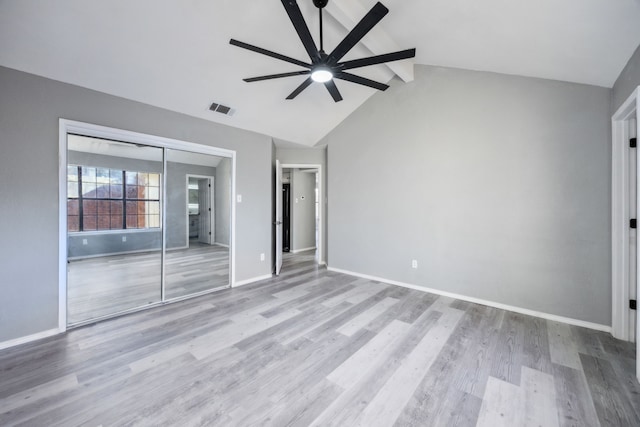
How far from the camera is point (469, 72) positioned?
11.4 ft

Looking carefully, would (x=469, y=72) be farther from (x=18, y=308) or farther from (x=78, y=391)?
(x=18, y=308)

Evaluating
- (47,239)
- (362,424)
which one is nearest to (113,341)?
(47,239)

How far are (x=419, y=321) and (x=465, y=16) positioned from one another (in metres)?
3.22

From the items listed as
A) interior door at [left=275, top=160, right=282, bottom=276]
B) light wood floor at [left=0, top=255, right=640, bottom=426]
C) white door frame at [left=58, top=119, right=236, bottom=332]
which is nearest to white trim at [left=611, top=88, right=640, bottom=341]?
light wood floor at [left=0, top=255, right=640, bottom=426]

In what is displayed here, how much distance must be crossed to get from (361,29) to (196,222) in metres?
3.87

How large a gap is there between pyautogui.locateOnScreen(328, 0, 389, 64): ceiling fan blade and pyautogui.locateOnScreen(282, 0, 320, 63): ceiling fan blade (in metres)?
0.14

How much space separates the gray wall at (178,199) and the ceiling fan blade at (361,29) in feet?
9.18

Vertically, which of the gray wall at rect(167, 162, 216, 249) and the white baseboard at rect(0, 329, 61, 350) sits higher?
the gray wall at rect(167, 162, 216, 249)

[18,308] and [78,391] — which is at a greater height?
[18,308]

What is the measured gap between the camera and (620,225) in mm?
2553

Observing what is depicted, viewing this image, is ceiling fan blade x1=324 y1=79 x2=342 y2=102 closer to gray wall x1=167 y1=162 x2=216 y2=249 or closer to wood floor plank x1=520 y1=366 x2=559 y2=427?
gray wall x1=167 y1=162 x2=216 y2=249

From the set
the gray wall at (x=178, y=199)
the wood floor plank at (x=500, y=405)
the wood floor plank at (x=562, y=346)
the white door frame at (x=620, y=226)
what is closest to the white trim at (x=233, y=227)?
the gray wall at (x=178, y=199)

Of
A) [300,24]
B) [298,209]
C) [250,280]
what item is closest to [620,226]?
[300,24]

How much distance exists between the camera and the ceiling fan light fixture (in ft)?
7.13
